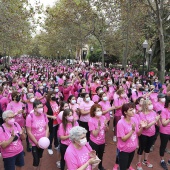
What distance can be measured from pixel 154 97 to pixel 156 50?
20.4 metres

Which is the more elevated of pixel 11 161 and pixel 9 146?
pixel 9 146

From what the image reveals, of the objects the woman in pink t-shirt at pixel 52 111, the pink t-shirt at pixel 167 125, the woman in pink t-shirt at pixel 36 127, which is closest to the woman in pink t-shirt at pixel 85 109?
the woman in pink t-shirt at pixel 52 111

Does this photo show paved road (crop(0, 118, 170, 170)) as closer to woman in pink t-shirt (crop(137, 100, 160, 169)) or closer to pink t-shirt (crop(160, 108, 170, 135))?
woman in pink t-shirt (crop(137, 100, 160, 169))

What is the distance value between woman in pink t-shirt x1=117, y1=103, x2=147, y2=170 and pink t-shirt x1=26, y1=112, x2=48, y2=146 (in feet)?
5.28

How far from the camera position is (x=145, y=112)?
5.12 meters

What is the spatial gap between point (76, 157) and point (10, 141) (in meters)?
1.42

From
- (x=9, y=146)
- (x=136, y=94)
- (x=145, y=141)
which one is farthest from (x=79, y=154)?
(x=136, y=94)

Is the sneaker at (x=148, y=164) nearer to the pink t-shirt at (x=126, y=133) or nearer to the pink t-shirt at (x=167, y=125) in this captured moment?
the pink t-shirt at (x=167, y=125)

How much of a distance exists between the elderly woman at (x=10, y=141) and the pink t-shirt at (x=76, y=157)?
1.29 m

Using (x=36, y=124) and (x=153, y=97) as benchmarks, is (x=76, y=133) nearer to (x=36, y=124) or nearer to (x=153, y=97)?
(x=36, y=124)

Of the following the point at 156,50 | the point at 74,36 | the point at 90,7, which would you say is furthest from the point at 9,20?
the point at 156,50

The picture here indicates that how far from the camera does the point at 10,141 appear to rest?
390 cm

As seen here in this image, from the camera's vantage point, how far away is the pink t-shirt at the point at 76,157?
10.1ft

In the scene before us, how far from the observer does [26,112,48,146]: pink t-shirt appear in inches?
180
